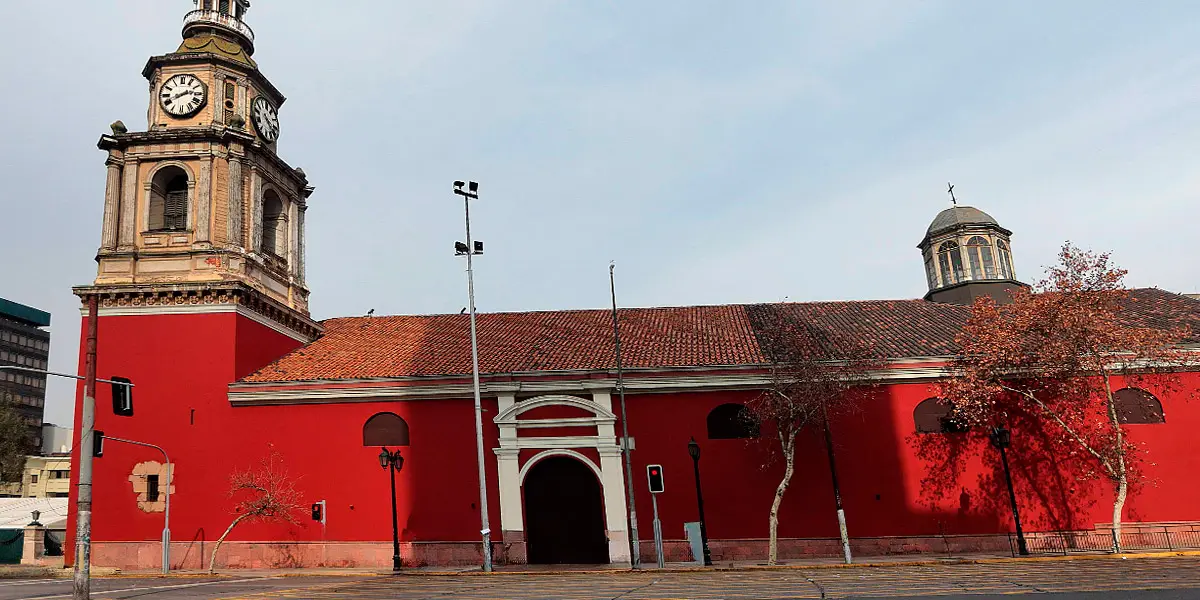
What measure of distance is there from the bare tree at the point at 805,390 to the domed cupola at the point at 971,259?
973cm

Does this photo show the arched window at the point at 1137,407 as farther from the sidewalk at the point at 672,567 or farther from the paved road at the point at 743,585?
the paved road at the point at 743,585

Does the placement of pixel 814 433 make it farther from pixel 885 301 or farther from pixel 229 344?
pixel 229 344

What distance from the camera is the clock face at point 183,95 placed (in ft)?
84.5

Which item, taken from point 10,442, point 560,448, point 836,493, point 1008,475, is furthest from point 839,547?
point 10,442

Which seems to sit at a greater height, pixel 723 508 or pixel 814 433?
pixel 814 433

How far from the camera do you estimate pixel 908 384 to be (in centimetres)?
2258

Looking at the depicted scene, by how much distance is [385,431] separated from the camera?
2350cm

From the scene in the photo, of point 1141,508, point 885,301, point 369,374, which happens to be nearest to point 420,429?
point 369,374

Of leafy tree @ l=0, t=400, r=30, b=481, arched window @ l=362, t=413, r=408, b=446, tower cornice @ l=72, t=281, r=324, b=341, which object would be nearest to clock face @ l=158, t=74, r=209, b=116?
tower cornice @ l=72, t=281, r=324, b=341

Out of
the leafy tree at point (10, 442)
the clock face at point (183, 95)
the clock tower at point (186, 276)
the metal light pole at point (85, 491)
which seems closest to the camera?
the metal light pole at point (85, 491)

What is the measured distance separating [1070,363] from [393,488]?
18.8 metres

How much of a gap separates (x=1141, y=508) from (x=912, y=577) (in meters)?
10.6


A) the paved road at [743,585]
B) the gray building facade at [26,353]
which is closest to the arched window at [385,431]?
the paved road at [743,585]

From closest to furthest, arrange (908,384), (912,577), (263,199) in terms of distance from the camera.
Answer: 1. (912,577)
2. (908,384)
3. (263,199)
